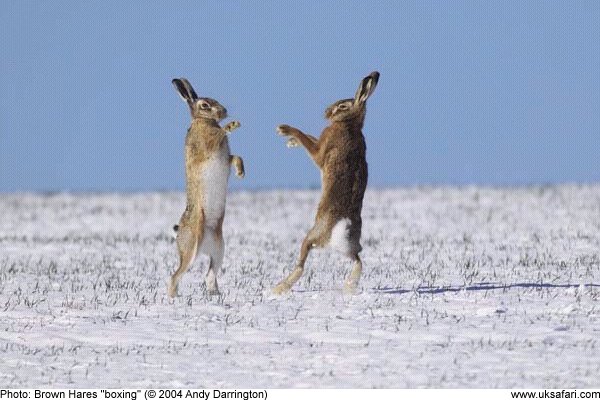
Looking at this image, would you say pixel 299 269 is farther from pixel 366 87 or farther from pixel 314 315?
pixel 366 87

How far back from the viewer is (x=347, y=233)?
13.4 metres

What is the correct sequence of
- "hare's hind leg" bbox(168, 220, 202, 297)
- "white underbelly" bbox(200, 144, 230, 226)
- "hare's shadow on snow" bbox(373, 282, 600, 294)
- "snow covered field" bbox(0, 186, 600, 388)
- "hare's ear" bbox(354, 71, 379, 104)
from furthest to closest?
"hare's shadow on snow" bbox(373, 282, 600, 294), "hare's ear" bbox(354, 71, 379, 104), "white underbelly" bbox(200, 144, 230, 226), "hare's hind leg" bbox(168, 220, 202, 297), "snow covered field" bbox(0, 186, 600, 388)

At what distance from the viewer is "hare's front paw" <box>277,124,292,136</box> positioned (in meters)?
13.7

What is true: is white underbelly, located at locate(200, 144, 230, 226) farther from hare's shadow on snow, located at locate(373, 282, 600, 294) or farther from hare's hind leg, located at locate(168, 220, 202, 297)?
hare's shadow on snow, located at locate(373, 282, 600, 294)

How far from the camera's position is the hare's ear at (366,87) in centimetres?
1382

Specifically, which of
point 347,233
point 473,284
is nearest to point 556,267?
point 473,284

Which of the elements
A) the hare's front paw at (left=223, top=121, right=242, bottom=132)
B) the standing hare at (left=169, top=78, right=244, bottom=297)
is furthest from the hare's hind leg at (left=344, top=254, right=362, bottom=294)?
the hare's front paw at (left=223, top=121, right=242, bottom=132)

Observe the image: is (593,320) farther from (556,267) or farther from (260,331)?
(556,267)

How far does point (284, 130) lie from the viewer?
13734mm

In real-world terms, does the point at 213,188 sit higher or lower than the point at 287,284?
higher

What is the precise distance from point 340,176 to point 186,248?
1827 millimetres

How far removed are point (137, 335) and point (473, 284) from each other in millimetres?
4709

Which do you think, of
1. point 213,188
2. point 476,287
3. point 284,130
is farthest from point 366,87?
point 476,287

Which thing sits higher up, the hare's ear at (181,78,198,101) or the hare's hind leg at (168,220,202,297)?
the hare's ear at (181,78,198,101)
